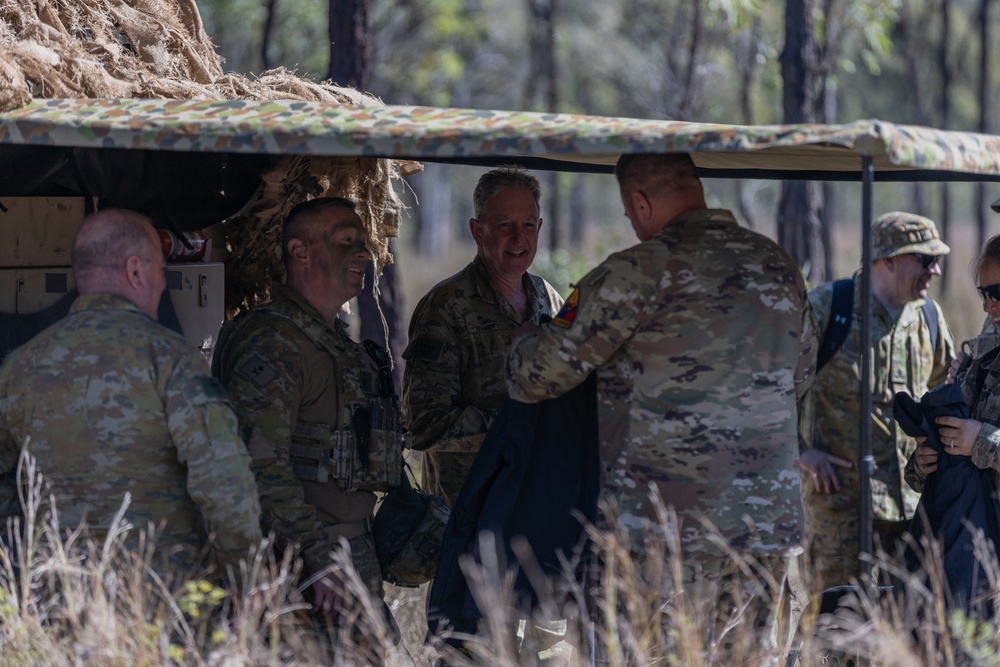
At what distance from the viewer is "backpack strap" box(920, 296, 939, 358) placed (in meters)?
5.45

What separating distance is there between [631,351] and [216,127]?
4.62ft

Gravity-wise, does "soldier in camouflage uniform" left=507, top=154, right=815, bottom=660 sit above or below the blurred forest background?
below

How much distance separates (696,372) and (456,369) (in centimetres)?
138

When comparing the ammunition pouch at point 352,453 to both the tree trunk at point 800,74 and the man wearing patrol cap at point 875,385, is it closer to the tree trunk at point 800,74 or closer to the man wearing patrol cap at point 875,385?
the man wearing patrol cap at point 875,385

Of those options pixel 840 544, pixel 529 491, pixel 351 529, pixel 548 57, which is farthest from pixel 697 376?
pixel 548 57

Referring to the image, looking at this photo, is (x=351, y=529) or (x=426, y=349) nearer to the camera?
(x=351, y=529)

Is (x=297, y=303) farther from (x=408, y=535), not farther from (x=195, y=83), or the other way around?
(x=195, y=83)

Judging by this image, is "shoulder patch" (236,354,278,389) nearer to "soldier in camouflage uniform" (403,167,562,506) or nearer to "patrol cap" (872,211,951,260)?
"soldier in camouflage uniform" (403,167,562,506)

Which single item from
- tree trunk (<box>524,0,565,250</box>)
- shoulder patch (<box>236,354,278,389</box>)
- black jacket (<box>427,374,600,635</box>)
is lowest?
black jacket (<box>427,374,600,635</box>)

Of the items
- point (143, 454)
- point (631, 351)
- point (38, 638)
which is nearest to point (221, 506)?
point (143, 454)

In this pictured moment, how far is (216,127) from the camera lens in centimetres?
337

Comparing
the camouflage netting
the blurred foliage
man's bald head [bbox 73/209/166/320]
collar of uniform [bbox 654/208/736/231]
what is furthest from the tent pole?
the blurred foliage

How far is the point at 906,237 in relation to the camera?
5.24 m

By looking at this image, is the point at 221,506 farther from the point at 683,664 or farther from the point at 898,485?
the point at 898,485
